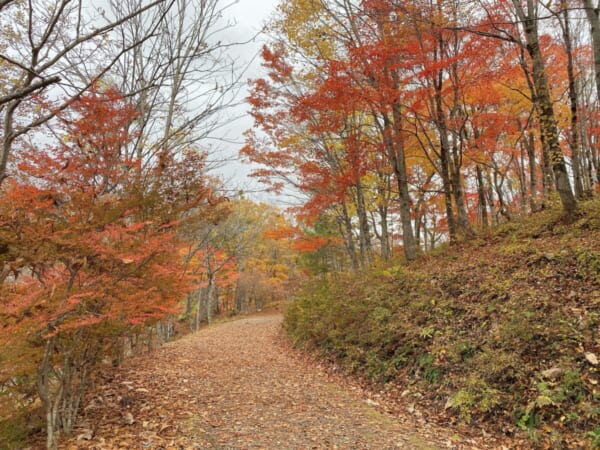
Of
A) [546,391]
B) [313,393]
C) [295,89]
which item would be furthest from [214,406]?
[295,89]

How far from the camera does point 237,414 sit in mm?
4539

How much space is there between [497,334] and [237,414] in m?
3.59

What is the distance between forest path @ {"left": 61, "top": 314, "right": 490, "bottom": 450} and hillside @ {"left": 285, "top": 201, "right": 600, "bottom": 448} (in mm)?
585

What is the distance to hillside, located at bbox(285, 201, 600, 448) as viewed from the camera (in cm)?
342

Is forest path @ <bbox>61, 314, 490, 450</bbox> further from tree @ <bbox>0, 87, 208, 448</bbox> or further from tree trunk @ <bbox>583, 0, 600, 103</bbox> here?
tree trunk @ <bbox>583, 0, 600, 103</bbox>

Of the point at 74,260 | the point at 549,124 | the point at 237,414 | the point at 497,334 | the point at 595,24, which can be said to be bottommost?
the point at 237,414

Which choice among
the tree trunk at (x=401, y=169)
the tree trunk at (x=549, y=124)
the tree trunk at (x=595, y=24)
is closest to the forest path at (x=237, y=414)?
the tree trunk at (x=401, y=169)

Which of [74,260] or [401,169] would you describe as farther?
[401,169]

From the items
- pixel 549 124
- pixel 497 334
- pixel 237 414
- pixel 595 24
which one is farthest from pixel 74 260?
pixel 549 124

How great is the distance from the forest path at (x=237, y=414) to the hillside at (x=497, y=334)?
59 centimetres

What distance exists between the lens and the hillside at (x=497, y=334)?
342 centimetres

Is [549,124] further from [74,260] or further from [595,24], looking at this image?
[74,260]

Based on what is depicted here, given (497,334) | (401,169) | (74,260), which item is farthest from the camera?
(401,169)

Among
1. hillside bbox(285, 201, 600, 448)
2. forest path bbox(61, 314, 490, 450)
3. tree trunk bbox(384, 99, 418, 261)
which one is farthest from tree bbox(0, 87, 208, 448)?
tree trunk bbox(384, 99, 418, 261)
